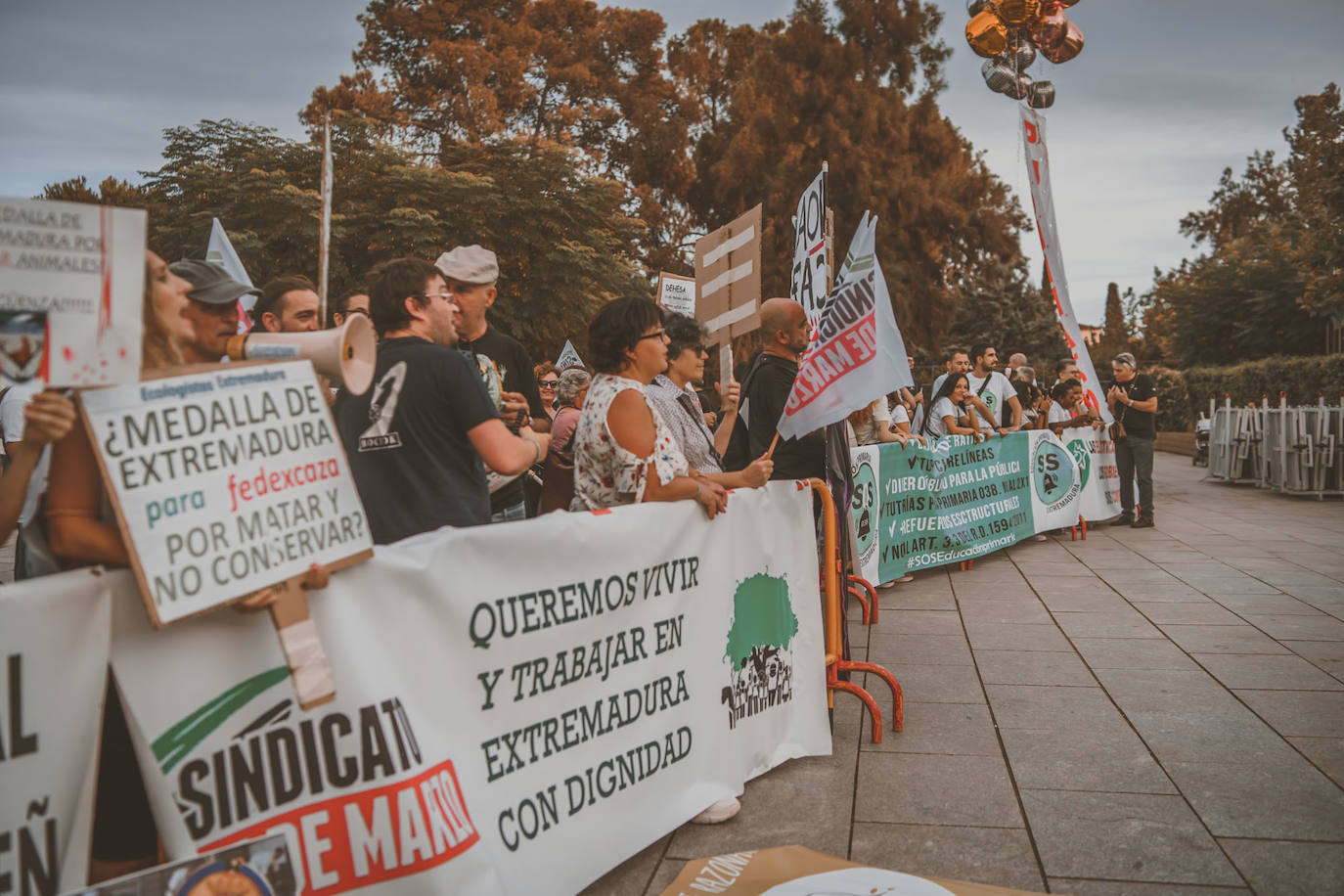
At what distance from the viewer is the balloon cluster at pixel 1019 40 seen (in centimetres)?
1151

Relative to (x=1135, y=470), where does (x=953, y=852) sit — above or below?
below

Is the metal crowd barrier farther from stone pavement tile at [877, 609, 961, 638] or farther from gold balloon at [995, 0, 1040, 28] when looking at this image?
stone pavement tile at [877, 609, 961, 638]

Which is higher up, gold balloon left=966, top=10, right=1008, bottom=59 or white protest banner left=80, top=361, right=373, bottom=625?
gold balloon left=966, top=10, right=1008, bottom=59

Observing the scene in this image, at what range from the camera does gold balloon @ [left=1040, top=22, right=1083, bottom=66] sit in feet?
40.3

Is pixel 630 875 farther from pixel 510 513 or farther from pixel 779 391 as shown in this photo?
pixel 779 391

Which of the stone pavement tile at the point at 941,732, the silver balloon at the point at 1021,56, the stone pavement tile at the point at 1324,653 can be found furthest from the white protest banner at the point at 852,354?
the silver balloon at the point at 1021,56

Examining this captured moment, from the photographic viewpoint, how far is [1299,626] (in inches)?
254

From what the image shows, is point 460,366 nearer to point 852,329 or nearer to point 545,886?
point 545,886

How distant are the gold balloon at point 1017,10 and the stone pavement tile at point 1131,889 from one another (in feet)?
35.2

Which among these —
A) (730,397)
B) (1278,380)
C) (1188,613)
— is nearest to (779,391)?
(730,397)

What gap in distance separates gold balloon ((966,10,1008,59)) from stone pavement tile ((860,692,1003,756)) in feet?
32.0

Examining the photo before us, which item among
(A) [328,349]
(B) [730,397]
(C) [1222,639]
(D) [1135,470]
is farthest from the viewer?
(D) [1135,470]

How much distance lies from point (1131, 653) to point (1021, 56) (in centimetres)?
917

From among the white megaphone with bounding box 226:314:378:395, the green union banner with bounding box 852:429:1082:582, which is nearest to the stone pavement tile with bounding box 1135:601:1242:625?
the green union banner with bounding box 852:429:1082:582
